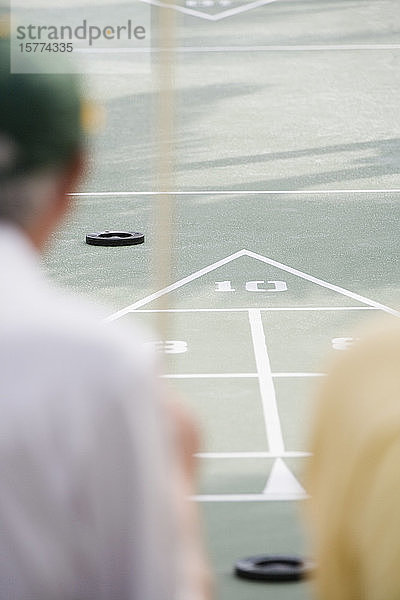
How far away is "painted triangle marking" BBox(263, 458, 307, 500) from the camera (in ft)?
22.2

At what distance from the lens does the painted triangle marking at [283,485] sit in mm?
6772

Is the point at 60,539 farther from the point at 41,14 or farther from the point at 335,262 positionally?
the point at 41,14

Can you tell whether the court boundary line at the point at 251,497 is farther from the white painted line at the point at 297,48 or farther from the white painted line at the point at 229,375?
the white painted line at the point at 297,48

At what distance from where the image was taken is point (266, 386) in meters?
8.58

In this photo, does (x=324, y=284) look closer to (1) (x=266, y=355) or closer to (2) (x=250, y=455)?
(1) (x=266, y=355)

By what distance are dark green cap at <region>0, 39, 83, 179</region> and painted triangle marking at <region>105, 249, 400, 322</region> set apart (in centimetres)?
792

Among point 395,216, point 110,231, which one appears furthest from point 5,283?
point 395,216

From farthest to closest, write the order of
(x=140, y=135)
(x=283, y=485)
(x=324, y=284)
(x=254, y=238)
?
(x=140, y=135) < (x=254, y=238) < (x=324, y=284) < (x=283, y=485)

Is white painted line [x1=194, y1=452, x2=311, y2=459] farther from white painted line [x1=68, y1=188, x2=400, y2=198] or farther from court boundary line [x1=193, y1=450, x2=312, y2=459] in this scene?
white painted line [x1=68, y1=188, x2=400, y2=198]

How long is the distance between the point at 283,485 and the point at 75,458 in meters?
5.28

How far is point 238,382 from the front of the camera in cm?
867

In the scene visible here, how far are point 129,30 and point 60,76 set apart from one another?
77.3ft

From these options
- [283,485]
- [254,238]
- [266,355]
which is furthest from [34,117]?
[254,238]

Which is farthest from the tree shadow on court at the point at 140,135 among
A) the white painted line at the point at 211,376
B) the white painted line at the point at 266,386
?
the white painted line at the point at 211,376
